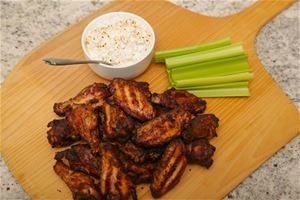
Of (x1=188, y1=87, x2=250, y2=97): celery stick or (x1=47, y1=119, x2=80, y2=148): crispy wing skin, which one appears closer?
(x1=47, y1=119, x2=80, y2=148): crispy wing skin

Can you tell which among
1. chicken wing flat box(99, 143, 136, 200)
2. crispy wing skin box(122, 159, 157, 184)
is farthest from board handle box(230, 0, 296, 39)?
chicken wing flat box(99, 143, 136, 200)

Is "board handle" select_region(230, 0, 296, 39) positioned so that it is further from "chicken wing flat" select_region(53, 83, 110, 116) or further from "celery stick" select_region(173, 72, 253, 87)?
"chicken wing flat" select_region(53, 83, 110, 116)

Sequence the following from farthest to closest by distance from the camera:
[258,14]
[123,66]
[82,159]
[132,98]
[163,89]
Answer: [258,14] → [163,89] → [123,66] → [132,98] → [82,159]

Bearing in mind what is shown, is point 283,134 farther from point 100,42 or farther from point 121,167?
point 100,42

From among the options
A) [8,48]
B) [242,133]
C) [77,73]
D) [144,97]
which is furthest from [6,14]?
[242,133]

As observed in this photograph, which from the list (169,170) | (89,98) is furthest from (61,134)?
(169,170)

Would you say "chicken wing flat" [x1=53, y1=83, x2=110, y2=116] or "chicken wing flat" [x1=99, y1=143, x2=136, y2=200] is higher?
"chicken wing flat" [x1=53, y1=83, x2=110, y2=116]

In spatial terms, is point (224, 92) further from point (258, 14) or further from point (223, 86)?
point (258, 14)
